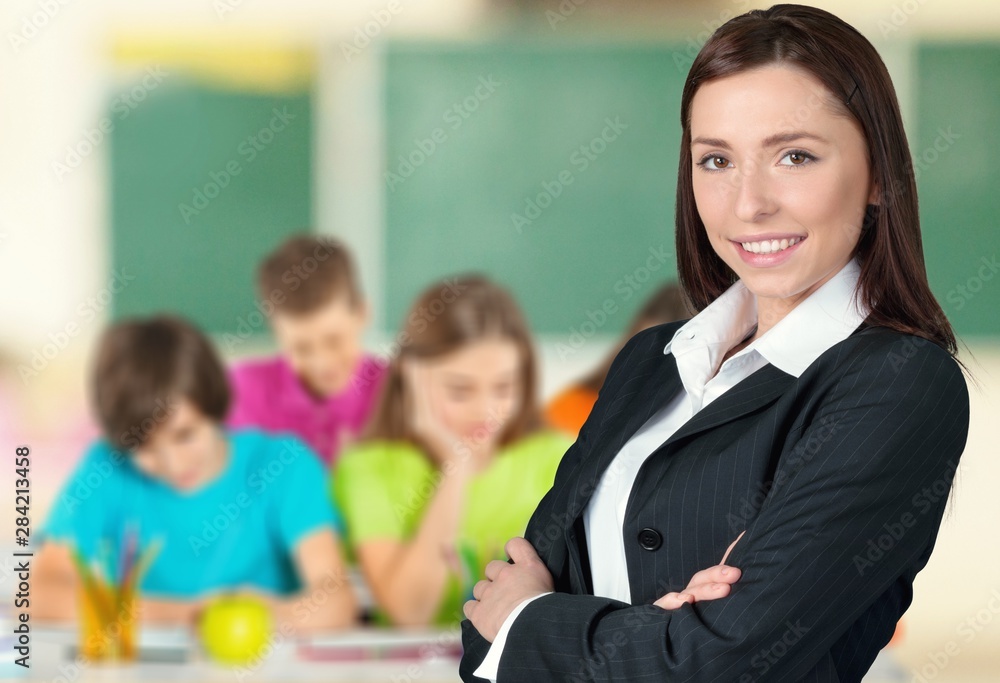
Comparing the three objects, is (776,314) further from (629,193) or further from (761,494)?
(629,193)

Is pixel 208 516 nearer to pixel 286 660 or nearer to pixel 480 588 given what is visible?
pixel 286 660

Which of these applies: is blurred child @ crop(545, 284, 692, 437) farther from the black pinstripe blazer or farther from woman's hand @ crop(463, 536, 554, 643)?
the black pinstripe blazer

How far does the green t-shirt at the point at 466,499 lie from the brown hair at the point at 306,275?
559 millimetres

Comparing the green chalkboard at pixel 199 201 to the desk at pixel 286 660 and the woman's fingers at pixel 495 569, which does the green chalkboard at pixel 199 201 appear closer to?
the desk at pixel 286 660

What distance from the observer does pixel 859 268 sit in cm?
115

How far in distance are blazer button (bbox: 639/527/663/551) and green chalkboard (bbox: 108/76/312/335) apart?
3.00 m

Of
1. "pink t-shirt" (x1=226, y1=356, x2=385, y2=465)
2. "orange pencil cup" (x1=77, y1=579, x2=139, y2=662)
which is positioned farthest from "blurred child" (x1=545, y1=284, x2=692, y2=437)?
"orange pencil cup" (x1=77, y1=579, x2=139, y2=662)

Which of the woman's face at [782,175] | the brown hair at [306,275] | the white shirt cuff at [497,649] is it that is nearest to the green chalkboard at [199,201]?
Answer: the brown hair at [306,275]

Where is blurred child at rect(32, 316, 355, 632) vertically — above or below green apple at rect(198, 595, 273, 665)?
above

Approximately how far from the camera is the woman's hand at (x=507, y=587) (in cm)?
122

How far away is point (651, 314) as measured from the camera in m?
4.10

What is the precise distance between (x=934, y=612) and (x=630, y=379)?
3.43 meters

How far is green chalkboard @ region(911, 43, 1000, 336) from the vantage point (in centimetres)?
427

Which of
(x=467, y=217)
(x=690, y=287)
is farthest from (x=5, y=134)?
(x=690, y=287)
